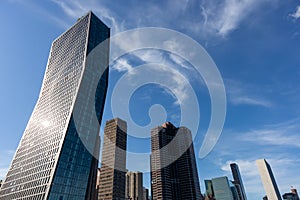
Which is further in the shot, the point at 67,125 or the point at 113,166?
the point at 113,166

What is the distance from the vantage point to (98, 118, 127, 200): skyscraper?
163m

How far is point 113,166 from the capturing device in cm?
17350

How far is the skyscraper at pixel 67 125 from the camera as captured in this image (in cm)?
7638

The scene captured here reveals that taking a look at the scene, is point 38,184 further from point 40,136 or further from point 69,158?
point 40,136

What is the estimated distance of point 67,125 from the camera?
83062 mm

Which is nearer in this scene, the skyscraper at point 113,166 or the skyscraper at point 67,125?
the skyscraper at point 67,125

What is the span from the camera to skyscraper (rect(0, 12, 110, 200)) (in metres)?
76.4

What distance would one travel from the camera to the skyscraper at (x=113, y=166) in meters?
163

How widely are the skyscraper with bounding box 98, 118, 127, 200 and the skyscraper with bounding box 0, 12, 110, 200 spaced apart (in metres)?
69.6

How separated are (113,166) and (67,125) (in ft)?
334

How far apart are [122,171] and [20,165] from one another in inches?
3774

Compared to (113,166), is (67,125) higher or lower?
lower

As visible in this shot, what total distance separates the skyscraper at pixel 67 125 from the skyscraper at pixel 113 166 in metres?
69.6

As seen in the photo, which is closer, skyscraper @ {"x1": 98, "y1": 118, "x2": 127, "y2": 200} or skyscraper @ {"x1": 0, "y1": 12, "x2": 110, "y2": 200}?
skyscraper @ {"x1": 0, "y1": 12, "x2": 110, "y2": 200}
